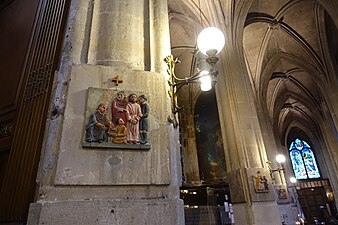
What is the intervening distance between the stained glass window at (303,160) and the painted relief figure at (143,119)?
2956 centimetres

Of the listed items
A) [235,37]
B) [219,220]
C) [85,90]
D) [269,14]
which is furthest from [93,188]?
[269,14]

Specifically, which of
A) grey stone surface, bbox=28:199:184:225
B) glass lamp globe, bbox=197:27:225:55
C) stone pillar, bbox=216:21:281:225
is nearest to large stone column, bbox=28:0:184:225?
grey stone surface, bbox=28:199:184:225

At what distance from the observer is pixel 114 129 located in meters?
1.92

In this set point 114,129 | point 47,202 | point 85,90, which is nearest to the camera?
point 47,202

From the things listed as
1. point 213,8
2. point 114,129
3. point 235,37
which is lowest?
point 114,129

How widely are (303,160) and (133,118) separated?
30.2 meters

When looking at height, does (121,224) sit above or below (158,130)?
below

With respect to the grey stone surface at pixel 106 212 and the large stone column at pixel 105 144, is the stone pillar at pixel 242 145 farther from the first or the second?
the grey stone surface at pixel 106 212

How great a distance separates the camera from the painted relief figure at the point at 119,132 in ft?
6.20

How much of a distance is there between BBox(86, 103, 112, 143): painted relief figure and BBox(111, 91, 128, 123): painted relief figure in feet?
0.25

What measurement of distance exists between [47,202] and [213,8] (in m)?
8.99

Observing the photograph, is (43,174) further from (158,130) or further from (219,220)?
(219,220)

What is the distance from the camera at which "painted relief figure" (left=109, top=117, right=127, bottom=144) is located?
6.20ft

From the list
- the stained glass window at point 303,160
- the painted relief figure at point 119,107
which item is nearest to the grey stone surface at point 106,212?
the painted relief figure at point 119,107
